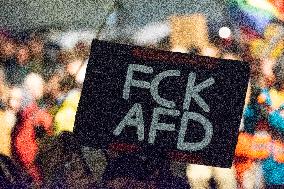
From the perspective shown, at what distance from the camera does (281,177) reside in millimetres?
2711

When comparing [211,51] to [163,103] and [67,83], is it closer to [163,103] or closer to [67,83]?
[163,103]

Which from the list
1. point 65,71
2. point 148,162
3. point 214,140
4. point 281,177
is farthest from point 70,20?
point 281,177

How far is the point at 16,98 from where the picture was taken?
2775mm

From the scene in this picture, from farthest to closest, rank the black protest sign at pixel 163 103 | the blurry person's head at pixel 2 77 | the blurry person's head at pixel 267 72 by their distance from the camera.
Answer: the blurry person's head at pixel 2 77 < the blurry person's head at pixel 267 72 < the black protest sign at pixel 163 103

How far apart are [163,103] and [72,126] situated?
0.80 metres

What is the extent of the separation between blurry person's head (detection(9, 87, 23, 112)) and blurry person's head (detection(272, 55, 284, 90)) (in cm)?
178

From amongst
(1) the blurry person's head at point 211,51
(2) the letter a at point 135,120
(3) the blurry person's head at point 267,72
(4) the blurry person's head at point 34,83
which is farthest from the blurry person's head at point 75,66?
(3) the blurry person's head at point 267,72

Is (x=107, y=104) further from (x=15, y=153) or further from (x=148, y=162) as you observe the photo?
(x=15, y=153)

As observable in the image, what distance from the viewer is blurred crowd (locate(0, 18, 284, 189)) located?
2.69 meters

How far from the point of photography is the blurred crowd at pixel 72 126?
2691mm

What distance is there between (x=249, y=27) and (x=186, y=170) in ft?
3.54

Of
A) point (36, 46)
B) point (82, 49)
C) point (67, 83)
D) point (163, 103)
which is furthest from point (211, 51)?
point (36, 46)

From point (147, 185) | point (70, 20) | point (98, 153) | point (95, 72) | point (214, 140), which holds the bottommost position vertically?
point (147, 185)

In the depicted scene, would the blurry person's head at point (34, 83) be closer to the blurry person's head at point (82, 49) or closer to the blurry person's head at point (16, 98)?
the blurry person's head at point (16, 98)
